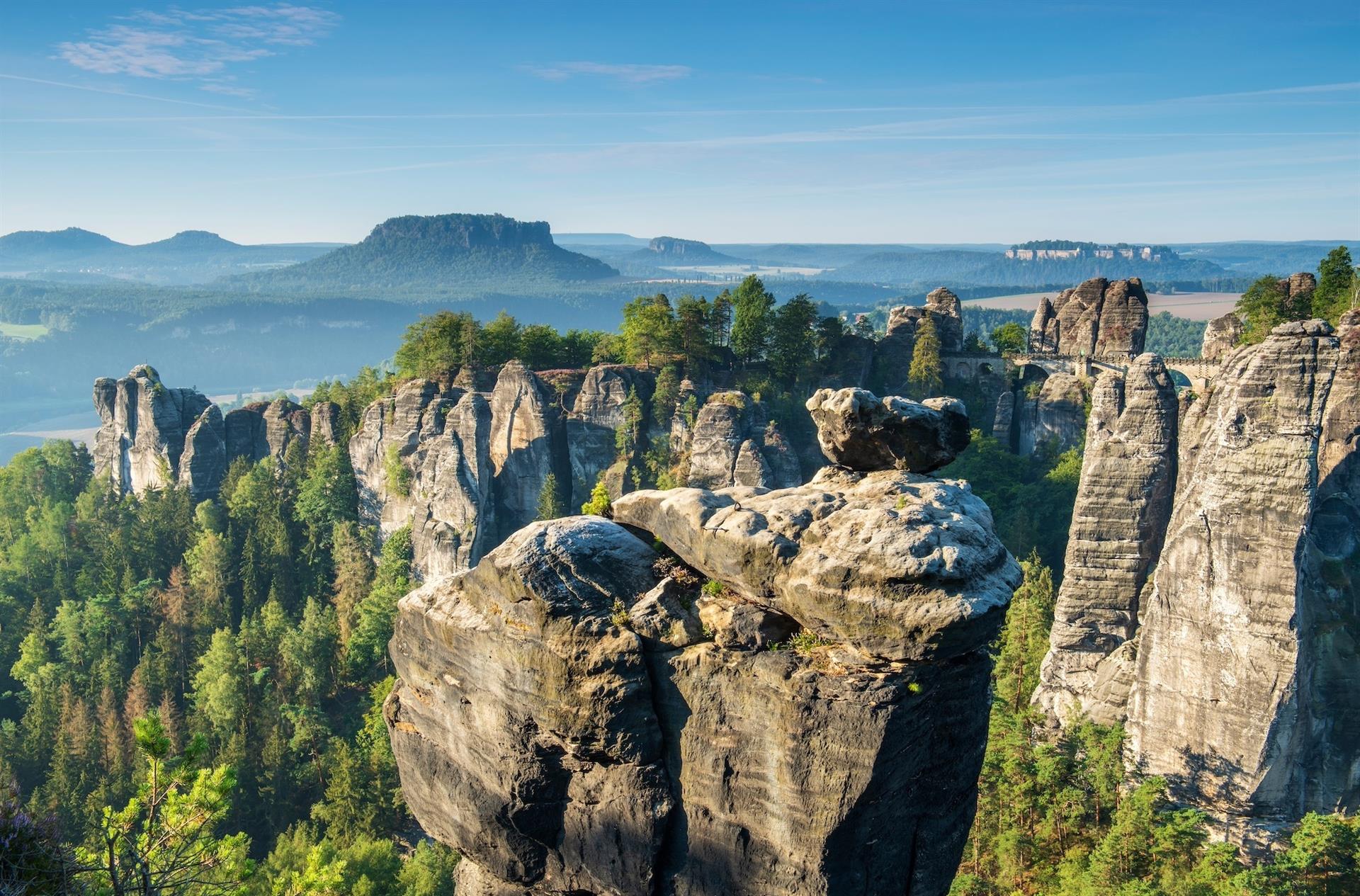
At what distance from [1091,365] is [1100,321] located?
3.70 metres

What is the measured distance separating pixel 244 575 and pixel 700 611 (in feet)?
149

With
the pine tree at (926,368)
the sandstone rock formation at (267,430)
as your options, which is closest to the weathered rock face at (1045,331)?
the pine tree at (926,368)

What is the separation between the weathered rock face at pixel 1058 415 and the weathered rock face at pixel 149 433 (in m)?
47.2

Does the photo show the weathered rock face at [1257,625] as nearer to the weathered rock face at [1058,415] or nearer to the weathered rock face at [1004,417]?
the weathered rock face at [1058,415]

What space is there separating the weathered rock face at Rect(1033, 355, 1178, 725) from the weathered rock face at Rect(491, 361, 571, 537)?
24.2m

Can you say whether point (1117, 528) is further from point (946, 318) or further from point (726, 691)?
point (946, 318)

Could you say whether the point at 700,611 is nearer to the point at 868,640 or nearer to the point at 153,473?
the point at 868,640

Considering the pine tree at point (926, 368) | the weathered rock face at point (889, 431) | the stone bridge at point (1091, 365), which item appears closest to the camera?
the weathered rock face at point (889, 431)

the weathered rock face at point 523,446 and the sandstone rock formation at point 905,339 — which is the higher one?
the sandstone rock formation at point 905,339

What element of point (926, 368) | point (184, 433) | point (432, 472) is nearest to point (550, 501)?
point (432, 472)

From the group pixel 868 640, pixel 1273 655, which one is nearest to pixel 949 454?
pixel 868 640

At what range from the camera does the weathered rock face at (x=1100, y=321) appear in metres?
51.3

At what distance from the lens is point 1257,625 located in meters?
24.1

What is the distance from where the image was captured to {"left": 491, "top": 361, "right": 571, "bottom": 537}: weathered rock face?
155ft
